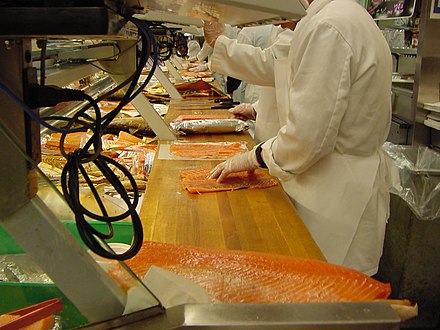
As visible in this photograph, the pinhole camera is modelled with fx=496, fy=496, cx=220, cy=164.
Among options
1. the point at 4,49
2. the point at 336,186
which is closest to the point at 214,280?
the point at 4,49

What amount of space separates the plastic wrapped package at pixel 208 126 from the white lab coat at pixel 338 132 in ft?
3.65

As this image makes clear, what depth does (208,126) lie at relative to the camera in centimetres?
324

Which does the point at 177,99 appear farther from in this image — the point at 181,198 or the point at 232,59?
the point at 181,198

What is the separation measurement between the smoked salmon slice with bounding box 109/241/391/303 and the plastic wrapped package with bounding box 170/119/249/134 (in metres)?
2.02

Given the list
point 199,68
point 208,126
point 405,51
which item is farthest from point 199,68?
point 208,126

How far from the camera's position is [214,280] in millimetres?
1061

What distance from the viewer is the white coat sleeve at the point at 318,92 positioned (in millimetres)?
1842

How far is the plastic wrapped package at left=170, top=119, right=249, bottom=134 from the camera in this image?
325cm

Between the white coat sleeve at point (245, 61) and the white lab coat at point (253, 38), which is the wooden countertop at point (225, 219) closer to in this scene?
the white coat sleeve at point (245, 61)

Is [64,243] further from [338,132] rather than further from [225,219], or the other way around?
[338,132]

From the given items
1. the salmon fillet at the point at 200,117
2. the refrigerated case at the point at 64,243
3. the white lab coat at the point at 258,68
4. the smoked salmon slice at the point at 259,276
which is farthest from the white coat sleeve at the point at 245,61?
the refrigerated case at the point at 64,243

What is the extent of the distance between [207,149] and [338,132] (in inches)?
38.3

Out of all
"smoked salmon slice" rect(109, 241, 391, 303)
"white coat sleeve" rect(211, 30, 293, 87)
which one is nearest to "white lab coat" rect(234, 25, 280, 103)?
"white coat sleeve" rect(211, 30, 293, 87)

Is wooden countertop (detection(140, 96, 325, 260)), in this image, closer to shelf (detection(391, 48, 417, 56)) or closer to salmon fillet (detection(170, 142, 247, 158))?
salmon fillet (detection(170, 142, 247, 158))
